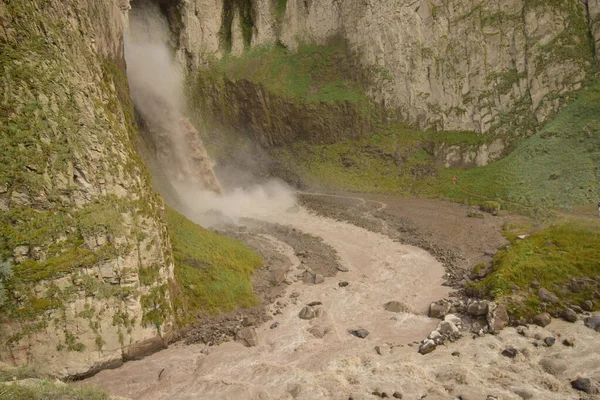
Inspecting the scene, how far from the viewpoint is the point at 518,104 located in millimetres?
50719

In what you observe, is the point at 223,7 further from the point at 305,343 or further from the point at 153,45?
the point at 305,343

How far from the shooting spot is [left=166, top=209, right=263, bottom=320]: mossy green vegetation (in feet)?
72.2

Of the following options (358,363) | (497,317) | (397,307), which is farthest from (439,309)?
(358,363)

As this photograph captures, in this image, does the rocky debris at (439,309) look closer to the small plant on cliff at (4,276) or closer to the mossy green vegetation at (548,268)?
the mossy green vegetation at (548,268)

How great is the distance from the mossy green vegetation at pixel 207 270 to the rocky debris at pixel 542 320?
15.5 m

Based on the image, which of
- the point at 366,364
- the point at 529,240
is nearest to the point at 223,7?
the point at 529,240

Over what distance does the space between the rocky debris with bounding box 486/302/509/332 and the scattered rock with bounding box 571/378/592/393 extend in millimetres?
4315

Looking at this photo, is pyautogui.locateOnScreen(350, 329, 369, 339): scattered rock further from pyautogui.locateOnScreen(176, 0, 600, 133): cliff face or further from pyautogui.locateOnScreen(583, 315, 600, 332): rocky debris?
pyautogui.locateOnScreen(176, 0, 600, 133): cliff face

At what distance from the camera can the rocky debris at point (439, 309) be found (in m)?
20.8

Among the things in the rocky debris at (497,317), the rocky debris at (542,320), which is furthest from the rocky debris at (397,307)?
the rocky debris at (542,320)

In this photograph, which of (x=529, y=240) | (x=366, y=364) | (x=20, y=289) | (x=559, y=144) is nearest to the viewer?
(x=20, y=289)

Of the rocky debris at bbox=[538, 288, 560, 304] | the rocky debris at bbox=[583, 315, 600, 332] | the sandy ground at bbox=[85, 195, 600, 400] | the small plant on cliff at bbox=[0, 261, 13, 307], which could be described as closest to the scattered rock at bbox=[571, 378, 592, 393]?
the sandy ground at bbox=[85, 195, 600, 400]

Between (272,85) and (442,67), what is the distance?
89.1 feet

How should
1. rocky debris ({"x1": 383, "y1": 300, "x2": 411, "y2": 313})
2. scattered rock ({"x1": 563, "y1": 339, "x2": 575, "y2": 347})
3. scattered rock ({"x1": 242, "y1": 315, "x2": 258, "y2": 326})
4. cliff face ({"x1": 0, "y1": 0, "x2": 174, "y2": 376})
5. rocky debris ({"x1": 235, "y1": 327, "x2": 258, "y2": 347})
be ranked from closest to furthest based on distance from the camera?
cliff face ({"x1": 0, "y1": 0, "x2": 174, "y2": 376}), scattered rock ({"x1": 563, "y1": 339, "x2": 575, "y2": 347}), rocky debris ({"x1": 235, "y1": 327, "x2": 258, "y2": 347}), scattered rock ({"x1": 242, "y1": 315, "x2": 258, "y2": 326}), rocky debris ({"x1": 383, "y1": 300, "x2": 411, "y2": 313})
